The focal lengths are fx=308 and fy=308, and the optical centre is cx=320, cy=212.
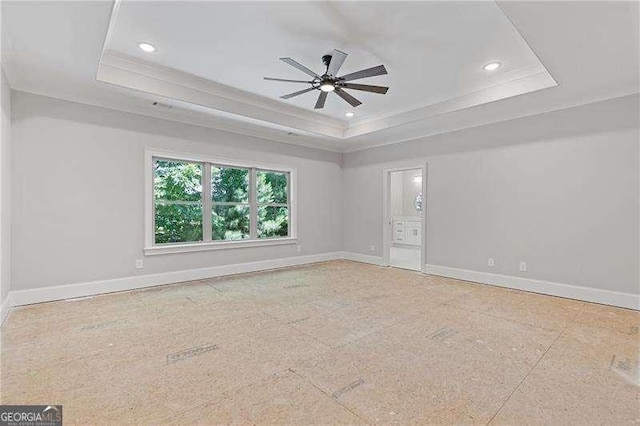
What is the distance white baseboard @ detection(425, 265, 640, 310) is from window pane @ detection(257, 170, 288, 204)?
333 cm

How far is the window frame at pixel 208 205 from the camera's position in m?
4.74

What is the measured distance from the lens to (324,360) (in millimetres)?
2412

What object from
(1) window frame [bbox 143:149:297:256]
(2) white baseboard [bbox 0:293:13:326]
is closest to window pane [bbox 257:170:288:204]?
(1) window frame [bbox 143:149:297:256]

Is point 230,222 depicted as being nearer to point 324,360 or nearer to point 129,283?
point 129,283

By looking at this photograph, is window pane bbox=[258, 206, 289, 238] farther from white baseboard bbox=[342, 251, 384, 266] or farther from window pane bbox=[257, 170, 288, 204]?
white baseboard bbox=[342, 251, 384, 266]

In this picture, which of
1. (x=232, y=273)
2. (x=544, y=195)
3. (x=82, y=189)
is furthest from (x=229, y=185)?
(x=544, y=195)

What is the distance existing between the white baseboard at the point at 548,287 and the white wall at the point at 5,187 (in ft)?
19.8

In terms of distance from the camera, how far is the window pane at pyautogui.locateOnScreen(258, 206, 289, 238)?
629cm

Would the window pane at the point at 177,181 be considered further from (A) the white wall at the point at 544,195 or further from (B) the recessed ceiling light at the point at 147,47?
(A) the white wall at the point at 544,195

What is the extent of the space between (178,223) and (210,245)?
0.64 m

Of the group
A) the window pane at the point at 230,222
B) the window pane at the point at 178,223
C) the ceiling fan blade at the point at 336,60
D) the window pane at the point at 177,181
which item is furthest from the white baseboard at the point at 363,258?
the ceiling fan blade at the point at 336,60

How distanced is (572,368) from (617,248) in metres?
2.57

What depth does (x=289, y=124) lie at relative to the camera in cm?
→ 552

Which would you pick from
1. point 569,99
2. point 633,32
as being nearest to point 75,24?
point 633,32
